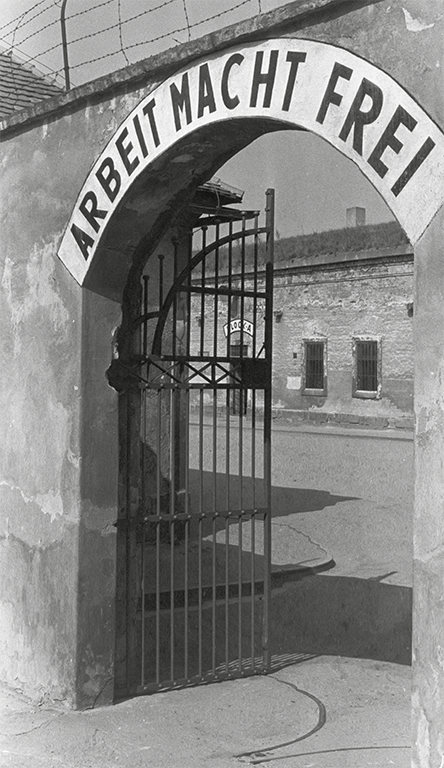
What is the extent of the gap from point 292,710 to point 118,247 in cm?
304

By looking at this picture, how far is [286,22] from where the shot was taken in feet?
14.4

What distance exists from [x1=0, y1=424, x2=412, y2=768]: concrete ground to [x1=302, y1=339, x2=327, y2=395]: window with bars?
17807mm

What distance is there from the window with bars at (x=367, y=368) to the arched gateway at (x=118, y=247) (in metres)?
19.9

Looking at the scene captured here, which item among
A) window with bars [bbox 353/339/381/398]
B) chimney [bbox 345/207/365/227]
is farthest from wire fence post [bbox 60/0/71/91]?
chimney [bbox 345/207/365/227]

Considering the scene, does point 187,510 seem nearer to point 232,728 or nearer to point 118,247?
point 232,728

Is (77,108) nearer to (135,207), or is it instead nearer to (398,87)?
(135,207)

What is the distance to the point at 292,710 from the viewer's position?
226 inches

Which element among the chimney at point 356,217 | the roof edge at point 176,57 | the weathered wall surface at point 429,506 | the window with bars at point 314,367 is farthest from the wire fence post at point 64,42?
the chimney at point 356,217

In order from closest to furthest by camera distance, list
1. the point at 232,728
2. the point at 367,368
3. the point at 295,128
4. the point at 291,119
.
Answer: the point at 291,119 < the point at 295,128 < the point at 232,728 < the point at 367,368

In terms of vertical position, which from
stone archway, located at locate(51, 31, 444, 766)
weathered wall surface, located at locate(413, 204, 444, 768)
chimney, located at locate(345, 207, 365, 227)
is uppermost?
chimney, located at locate(345, 207, 365, 227)

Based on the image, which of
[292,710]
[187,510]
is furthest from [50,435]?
[292,710]

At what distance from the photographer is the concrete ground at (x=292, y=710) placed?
499 cm

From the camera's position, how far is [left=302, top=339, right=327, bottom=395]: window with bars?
92.7ft

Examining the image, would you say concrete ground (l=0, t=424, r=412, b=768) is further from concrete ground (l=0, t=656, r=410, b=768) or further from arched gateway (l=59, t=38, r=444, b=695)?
arched gateway (l=59, t=38, r=444, b=695)
